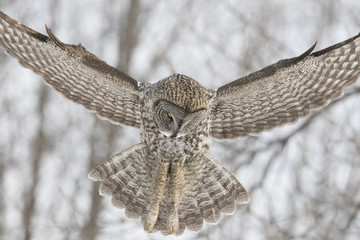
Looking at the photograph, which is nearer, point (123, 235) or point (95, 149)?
point (123, 235)

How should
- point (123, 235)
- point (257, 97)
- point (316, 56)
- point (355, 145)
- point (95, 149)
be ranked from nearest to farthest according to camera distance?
point (316, 56) < point (257, 97) < point (355, 145) < point (123, 235) < point (95, 149)

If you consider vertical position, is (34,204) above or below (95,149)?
below

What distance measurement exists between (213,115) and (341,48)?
1787mm

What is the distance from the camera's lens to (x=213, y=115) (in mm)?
9367

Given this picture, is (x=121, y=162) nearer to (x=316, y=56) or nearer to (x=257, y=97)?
(x=257, y=97)

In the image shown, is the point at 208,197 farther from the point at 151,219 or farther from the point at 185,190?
the point at 151,219

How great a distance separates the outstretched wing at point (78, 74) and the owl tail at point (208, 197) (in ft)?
3.60

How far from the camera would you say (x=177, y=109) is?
8422mm

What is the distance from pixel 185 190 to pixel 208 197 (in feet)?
1.22

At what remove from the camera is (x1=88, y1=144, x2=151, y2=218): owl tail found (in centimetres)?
938

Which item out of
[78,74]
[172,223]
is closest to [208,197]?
[172,223]

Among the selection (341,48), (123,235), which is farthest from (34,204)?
(341,48)

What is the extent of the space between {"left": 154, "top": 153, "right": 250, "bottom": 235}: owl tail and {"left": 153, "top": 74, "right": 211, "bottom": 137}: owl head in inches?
36.8

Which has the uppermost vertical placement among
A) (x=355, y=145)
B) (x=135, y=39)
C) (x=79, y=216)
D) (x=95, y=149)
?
(x=135, y=39)
